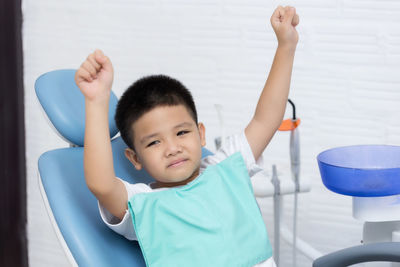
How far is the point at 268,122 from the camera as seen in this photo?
4.37 ft

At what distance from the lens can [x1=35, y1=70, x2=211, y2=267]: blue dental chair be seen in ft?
3.65

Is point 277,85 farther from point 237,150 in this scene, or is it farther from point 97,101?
point 97,101

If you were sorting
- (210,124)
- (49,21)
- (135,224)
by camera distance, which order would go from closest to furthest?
(135,224) < (210,124) < (49,21)

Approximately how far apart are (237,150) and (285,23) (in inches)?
11.5

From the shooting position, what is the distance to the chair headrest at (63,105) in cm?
127

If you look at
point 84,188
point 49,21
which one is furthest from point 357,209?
point 49,21

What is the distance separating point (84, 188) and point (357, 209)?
555mm

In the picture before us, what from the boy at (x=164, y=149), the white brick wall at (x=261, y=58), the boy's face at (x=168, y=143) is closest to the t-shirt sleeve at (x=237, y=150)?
the boy at (x=164, y=149)

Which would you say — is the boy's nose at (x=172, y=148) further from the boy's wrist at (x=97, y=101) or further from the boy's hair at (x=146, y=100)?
the boy's wrist at (x=97, y=101)

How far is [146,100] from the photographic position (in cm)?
123

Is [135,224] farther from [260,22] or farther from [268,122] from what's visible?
[260,22]

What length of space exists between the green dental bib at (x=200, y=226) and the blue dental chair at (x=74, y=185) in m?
0.08

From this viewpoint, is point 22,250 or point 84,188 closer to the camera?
point 84,188

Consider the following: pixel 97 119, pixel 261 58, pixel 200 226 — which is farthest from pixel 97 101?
pixel 261 58
